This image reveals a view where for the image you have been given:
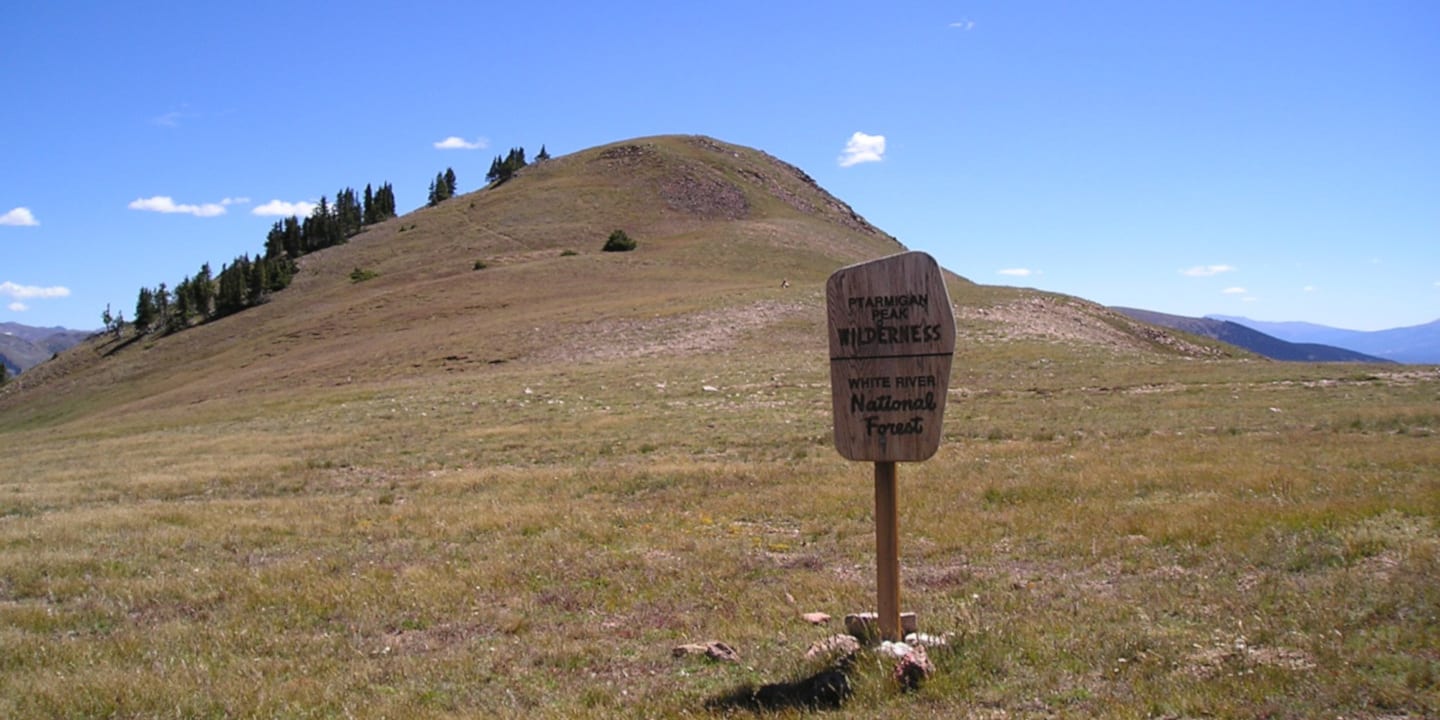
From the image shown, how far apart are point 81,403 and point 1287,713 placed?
7729 cm

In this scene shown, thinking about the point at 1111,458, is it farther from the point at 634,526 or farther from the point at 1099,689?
the point at 1099,689

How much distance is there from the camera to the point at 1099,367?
112 ft

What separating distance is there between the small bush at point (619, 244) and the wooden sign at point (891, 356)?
274 ft

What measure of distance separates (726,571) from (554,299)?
55.0 meters

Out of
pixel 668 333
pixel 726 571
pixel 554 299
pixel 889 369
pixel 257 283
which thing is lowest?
pixel 726 571

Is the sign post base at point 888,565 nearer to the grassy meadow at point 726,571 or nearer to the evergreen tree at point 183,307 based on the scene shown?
the grassy meadow at point 726,571

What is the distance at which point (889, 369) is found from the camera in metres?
7.35

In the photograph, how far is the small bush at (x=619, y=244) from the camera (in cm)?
9038

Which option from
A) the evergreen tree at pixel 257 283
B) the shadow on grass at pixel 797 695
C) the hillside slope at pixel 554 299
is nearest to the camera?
the shadow on grass at pixel 797 695

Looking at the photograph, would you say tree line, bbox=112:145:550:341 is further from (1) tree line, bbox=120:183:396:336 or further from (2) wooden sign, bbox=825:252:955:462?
(2) wooden sign, bbox=825:252:955:462

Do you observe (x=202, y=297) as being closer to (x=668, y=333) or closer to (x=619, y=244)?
(x=619, y=244)

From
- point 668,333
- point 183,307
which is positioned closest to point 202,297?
point 183,307

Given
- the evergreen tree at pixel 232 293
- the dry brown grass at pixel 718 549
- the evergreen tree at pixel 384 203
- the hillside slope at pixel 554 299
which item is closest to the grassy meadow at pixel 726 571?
the dry brown grass at pixel 718 549

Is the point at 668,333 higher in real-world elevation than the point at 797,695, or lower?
higher
